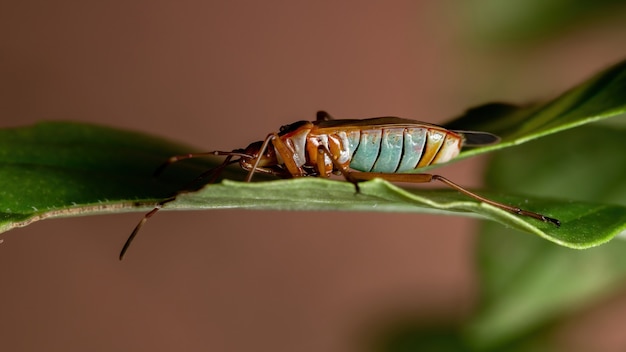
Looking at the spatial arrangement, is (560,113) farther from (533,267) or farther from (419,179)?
(533,267)

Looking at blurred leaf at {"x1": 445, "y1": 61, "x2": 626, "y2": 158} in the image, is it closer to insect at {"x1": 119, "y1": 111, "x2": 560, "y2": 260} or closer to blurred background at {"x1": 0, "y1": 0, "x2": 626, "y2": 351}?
insect at {"x1": 119, "y1": 111, "x2": 560, "y2": 260}

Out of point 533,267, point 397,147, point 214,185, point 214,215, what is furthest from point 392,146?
point 214,215

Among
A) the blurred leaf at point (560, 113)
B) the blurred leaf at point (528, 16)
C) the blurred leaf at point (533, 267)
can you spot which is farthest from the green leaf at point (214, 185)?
the blurred leaf at point (528, 16)

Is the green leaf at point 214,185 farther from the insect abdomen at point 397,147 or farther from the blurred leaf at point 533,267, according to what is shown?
the blurred leaf at point 533,267

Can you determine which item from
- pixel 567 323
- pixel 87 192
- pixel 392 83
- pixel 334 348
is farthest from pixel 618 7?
pixel 334 348

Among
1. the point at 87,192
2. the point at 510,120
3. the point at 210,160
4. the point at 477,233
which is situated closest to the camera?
the point at 87,192

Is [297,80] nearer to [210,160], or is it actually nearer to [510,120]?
[210,160]

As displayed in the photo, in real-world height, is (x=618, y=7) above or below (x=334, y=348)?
above

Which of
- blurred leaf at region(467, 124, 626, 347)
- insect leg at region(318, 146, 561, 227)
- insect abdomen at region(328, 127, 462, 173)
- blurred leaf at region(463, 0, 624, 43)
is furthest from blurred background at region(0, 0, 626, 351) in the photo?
insect leg at region(318, 146, 561, 227)
